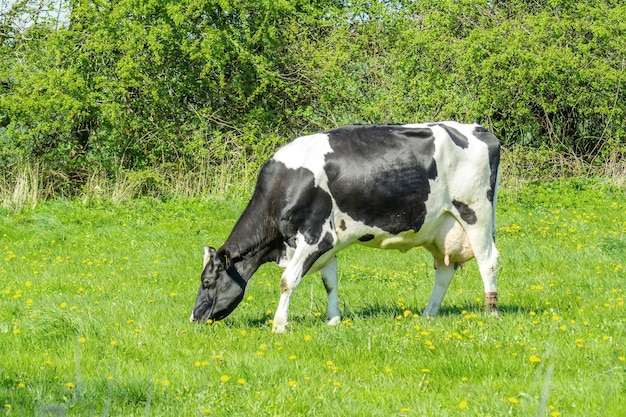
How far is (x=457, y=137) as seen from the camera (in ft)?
28.8

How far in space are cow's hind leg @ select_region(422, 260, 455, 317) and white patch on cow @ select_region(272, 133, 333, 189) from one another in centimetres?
157

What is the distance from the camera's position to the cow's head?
8523 millimetres

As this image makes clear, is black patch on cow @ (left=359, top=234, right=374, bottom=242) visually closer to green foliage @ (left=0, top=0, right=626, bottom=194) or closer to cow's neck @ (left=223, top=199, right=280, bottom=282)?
cow's neck @ (left=223, top=199, right=280, bottom=282)

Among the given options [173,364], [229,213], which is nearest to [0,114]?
[229,213]

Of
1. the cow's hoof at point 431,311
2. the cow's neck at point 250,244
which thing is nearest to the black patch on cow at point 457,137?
the cow's hoof at point 431,311

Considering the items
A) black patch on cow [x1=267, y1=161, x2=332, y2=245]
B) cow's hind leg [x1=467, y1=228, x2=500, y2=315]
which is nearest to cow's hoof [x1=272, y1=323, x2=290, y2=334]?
black patch on cow [x1=267, y1=161, x2=332, y2=245]

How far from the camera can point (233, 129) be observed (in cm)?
1953

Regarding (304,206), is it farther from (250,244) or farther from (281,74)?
(281,74)

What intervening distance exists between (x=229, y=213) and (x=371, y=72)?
19.1ft

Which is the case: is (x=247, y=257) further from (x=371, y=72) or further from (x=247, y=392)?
(x=371, y=72)

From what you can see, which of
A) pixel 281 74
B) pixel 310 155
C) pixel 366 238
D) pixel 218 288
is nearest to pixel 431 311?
pixel 366 238

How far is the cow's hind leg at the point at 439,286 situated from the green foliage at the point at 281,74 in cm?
994

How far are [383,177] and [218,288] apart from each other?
1.89 meters

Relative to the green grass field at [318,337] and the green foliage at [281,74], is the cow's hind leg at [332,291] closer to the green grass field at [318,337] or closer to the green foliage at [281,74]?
the green grass field at [318,337]
